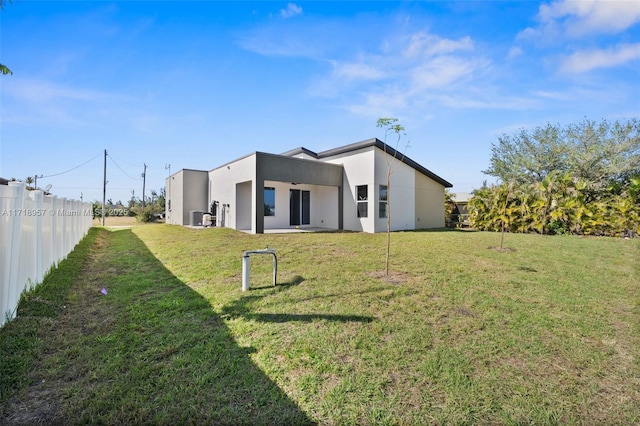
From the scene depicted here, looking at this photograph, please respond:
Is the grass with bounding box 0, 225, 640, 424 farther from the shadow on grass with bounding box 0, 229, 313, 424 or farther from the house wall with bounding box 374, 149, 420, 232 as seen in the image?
the house wall with bounding box 374, 149, 420, 232

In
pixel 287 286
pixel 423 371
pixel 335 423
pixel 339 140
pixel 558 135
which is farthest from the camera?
pixel 558 135

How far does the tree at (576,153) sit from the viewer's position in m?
18.2

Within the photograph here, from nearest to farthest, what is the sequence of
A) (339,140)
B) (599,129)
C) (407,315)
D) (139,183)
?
(407,315), (339,140), (599,129), (139,183)

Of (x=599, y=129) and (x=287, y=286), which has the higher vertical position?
(x=599, y=129)

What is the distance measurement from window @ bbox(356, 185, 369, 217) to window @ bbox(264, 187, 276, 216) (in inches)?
176

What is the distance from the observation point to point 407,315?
12.6 feet

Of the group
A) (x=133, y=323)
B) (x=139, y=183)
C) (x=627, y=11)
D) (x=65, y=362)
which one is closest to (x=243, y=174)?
(x=133, y=323)

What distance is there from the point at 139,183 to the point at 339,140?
33323mm

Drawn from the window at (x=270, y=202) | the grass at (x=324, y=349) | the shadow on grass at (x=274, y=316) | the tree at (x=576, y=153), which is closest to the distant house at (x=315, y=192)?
the window at (x=270, y=202)

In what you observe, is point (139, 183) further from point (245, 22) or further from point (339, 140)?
point (245, 22)

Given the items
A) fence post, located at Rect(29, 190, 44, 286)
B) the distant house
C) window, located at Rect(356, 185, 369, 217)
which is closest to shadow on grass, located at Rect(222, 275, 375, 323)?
fence post, located at Rect(29, 190, 44, 286)

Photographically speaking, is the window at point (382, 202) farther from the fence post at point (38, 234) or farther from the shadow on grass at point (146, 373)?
the fence post at point (38, 234)

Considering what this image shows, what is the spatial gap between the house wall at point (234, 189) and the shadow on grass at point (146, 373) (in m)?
9.21

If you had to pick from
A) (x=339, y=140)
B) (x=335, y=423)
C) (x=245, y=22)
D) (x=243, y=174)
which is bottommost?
(x=335, y=423)
